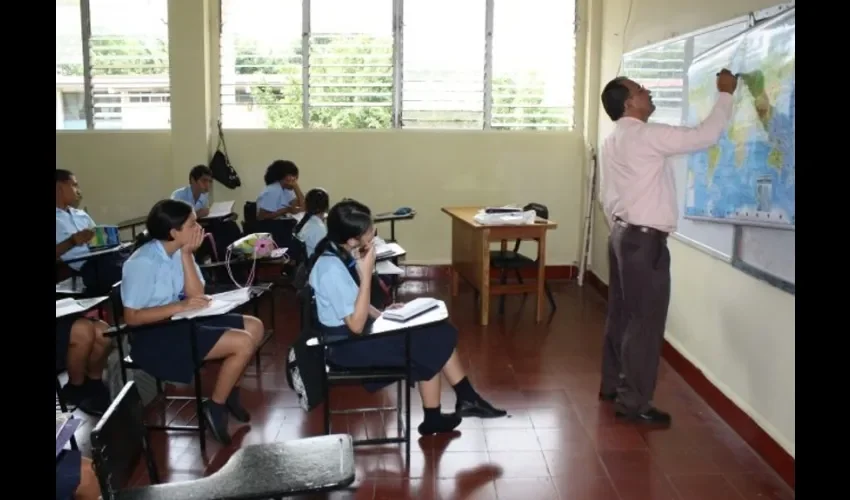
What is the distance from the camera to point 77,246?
4598 mm

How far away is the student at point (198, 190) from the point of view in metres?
5.98

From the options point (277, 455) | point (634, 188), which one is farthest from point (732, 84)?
point (277, 455)

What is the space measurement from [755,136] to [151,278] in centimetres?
267

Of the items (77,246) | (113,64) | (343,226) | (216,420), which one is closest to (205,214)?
(77,246)

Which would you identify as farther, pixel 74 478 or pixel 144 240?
pixel 144 240

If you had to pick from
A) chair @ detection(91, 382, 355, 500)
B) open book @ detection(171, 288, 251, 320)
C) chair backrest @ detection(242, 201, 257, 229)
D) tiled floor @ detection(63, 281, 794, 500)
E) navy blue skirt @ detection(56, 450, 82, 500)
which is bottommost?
tiled floor @ detection(63, 281, 794, 500)

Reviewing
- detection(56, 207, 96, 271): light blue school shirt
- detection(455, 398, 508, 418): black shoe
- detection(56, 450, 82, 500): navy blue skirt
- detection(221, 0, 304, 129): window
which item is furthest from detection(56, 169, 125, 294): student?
detection(56, 450, 82, 500): navy blue skirt

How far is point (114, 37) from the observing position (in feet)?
22.2

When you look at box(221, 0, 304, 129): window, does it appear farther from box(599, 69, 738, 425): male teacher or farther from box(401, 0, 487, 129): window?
box(599, 69, 738, 425): male teacher

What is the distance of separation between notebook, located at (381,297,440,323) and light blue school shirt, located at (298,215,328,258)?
5.65ft

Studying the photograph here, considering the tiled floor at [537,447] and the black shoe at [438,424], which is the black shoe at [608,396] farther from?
the black shoe at [438,424]

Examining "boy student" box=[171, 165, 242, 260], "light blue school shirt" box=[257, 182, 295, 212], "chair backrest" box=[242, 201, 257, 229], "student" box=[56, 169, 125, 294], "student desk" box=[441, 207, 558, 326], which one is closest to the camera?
"student" box=[56, 169, 125, 294]

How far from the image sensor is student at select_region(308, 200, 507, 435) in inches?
122

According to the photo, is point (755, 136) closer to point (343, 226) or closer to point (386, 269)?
point (343, 226)
